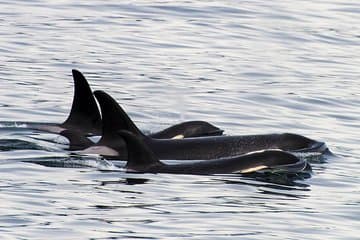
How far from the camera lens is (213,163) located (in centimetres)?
1655

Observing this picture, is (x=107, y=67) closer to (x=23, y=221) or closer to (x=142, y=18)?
(x=142, y=18)

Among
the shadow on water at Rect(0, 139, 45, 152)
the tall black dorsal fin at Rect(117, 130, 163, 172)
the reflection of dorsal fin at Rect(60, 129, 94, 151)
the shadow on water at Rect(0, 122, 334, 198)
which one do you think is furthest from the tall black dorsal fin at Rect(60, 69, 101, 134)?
the tall black dorsal fin at Rect(117, 130, 163, 172)

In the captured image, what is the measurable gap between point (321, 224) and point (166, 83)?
31.4ft

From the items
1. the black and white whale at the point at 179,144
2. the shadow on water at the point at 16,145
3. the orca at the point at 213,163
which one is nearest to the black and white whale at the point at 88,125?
the shadow on water at the point at 16,145

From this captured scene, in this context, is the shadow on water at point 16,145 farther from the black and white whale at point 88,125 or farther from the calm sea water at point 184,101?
the black and white whale at point 88,125

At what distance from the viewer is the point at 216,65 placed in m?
25.2

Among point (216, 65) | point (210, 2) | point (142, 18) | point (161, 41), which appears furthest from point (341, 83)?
point (210, 2)

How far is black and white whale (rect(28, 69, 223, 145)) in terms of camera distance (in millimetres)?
18766

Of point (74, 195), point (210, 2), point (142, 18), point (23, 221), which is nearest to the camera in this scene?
point (23, 221)

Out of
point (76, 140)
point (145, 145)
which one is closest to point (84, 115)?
point (76, 140)

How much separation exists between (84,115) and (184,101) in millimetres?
3311

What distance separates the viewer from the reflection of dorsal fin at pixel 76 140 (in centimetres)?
1808

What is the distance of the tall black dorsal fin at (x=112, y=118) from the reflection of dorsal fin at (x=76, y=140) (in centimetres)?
45

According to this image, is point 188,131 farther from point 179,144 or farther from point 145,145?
point 145,145
